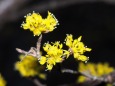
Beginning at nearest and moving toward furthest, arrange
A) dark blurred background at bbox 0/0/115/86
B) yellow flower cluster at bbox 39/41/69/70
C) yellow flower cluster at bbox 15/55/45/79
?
1. yellow flower cluster at bbox 39/41/69/70
2. yellow flower cluster at bbox 15/55/45/79
3. dark blurred background at bbox 0/0/115/86

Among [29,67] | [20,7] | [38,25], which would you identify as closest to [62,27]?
[20,7]

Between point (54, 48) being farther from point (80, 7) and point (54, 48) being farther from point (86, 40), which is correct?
point (80, 7)

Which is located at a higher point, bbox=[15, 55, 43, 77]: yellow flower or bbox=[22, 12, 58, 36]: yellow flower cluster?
bbox=[15, 55, 43, 77]: yellow flower

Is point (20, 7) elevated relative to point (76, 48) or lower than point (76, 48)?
elevated

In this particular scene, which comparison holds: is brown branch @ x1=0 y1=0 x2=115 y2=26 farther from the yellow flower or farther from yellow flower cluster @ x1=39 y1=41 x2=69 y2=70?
yellow flower cluster @ x1=39 y1=41 x2=69 y2=70

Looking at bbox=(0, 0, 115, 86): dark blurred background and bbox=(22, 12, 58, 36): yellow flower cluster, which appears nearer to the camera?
bbox=(22, 12, 58, 36): yellow flower cluster

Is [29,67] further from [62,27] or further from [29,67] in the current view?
[62,27]

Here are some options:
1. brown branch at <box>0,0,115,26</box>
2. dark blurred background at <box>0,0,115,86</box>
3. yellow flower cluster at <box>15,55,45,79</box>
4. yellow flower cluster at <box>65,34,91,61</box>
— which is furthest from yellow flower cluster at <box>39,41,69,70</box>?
brown branch at <box>0,0,115,26</box>

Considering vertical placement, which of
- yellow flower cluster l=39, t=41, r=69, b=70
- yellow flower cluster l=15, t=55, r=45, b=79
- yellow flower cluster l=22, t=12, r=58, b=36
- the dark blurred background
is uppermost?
the dark blurred background

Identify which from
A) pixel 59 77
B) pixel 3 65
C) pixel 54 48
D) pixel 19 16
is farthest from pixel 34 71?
pixel 19 16

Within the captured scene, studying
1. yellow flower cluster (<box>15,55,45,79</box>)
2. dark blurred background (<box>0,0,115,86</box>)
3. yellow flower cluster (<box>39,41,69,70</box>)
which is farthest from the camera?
dark blurred background (<box>0,0,115,86</box>)
